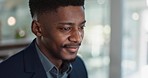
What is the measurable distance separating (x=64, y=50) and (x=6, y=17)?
2608mm

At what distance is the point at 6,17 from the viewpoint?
349cm

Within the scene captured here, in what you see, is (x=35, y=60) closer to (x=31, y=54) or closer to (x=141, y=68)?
(x=31, y=54)

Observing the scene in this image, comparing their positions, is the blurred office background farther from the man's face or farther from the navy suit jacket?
the man's face

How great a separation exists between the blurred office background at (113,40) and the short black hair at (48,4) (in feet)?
5.63

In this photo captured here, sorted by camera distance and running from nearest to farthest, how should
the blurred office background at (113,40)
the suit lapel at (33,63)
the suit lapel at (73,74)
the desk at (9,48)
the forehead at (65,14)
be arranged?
1. the forehead at (65,14)
2. the suit lapel at (33,63)
3. the suit lapel at (73,74)
4. the desk at (9,48)
5. the blurred office background at (113,40)

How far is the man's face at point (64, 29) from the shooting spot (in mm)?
1033

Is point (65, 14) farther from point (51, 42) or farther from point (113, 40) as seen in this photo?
point (113, 40)

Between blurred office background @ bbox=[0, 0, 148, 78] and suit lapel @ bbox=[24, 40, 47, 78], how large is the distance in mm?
1600

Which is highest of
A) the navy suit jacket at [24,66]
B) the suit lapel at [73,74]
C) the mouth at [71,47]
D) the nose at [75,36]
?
the nose at [75,36]

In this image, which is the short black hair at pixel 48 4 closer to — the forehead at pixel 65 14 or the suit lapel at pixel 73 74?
the forehead at pixel 65 14

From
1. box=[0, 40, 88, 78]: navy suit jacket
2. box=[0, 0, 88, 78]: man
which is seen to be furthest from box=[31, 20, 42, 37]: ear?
box=[0, 40, 88, 78]: navy suit jacket

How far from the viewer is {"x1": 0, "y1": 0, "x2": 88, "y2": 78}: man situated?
3.40 feet

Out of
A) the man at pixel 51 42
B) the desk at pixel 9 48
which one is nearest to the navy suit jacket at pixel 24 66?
the man at pixel 51 42

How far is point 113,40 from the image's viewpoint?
308cm
